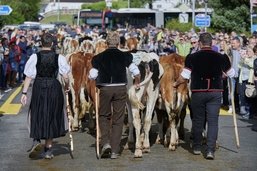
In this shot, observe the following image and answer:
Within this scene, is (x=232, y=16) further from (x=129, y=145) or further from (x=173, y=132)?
(x=173, y=132)

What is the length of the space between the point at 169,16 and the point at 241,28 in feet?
70.6

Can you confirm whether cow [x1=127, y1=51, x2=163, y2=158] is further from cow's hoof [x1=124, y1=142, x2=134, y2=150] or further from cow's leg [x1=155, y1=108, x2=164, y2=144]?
cow's leg [x1=155, y1=108, x2=164, y2=144]

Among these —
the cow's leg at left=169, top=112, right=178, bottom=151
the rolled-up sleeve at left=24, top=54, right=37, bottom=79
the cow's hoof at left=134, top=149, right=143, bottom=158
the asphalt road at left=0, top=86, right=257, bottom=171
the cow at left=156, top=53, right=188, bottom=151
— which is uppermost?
the rolled-up sleeve at left=24, top=54, right=37, bottom=79

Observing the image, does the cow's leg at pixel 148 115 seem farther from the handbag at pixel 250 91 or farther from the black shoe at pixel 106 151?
the handbag at pixel 250 91

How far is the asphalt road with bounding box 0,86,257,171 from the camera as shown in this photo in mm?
10406

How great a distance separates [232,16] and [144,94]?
31.4 meters

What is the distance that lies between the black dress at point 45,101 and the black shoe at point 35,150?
0.51 metres

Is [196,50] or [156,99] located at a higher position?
[196,50]

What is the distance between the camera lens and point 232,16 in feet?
138

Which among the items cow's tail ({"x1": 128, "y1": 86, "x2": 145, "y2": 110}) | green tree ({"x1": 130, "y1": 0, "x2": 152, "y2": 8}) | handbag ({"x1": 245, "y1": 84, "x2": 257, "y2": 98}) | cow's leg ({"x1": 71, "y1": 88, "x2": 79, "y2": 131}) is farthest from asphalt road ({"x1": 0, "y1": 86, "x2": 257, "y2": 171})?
green tree ({"x1": 130, "y1": 0, "x2": 152, "y2": 8})

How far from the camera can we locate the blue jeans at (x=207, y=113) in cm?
1110

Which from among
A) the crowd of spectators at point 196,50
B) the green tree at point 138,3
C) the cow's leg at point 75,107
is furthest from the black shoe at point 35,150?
the green tree at point 138,3

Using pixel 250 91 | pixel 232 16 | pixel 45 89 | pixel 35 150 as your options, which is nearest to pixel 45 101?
pixel 45 89

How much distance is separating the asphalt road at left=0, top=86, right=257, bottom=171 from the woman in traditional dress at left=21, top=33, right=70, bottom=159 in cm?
53
